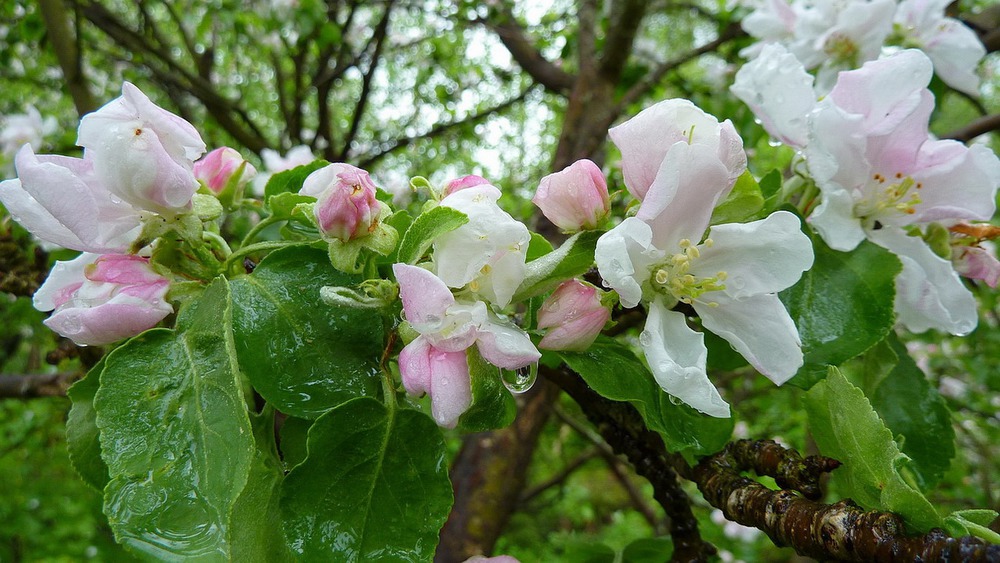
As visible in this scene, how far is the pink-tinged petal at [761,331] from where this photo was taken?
0.64 m

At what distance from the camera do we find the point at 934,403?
881mm

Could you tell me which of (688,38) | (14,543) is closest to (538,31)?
(688,38)

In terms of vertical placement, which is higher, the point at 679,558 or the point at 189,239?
the point at 189,239

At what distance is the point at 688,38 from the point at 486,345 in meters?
6.78

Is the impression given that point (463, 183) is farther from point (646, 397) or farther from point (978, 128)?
point (978, 128)

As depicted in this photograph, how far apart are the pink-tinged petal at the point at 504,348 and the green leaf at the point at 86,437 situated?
422 mm

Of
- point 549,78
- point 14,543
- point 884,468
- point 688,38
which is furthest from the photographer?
point 688,38

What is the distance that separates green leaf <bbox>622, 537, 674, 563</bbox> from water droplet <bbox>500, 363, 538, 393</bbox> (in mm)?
554

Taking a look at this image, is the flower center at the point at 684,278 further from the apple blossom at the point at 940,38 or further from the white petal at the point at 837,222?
the apple blossom at the point at 940,38

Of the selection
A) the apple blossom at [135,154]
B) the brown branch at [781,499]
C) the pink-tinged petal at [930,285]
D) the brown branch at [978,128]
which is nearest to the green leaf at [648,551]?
the brown branch at [781,499]

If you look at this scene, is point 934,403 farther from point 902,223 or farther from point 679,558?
point 679,558

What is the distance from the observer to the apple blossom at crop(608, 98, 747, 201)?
61 cm

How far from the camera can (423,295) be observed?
1.80ft

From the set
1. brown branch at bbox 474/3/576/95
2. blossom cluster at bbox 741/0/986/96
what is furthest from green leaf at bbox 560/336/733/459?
brown branch at bbox 474/3/576/95
